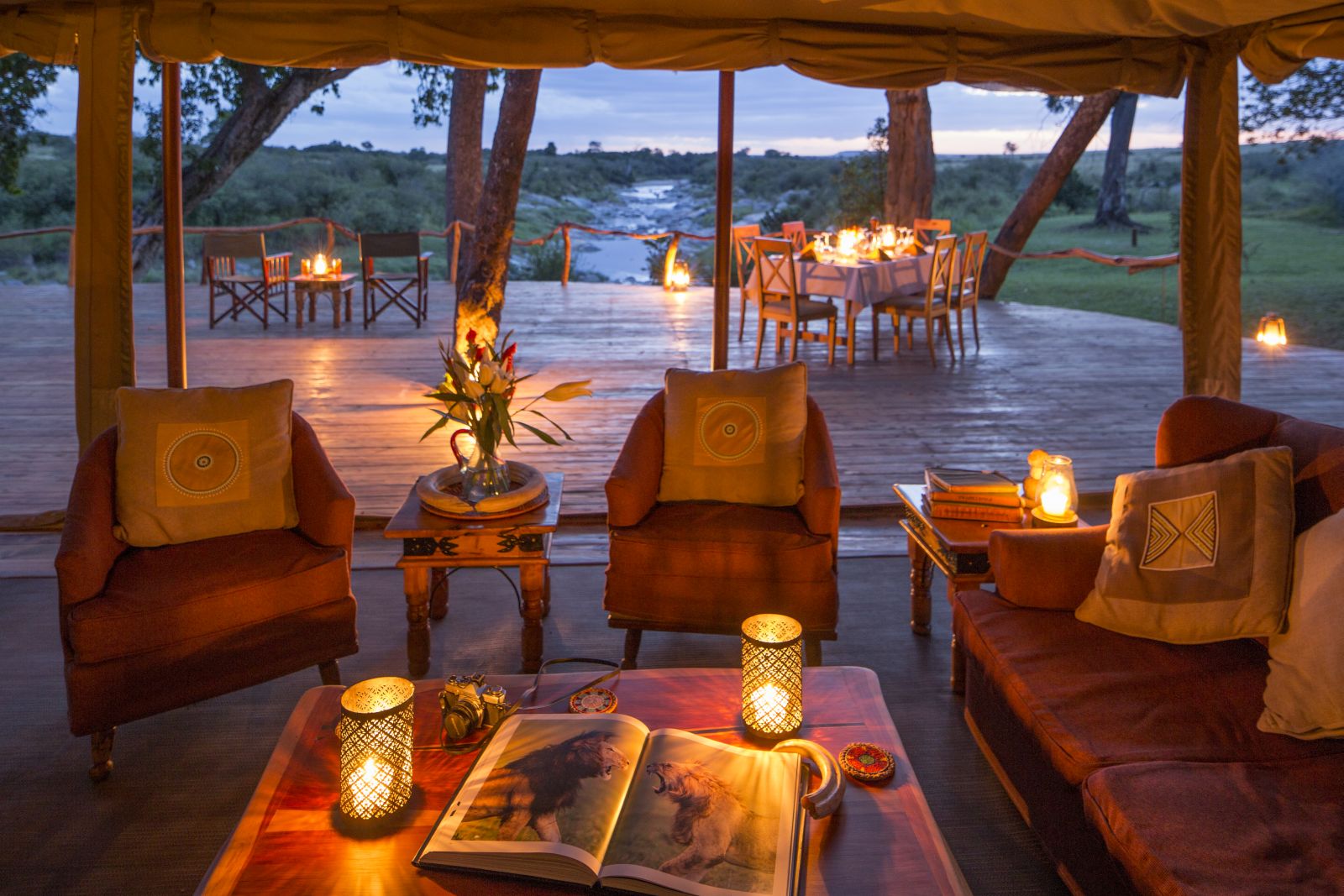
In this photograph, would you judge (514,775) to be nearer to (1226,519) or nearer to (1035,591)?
(1035,591)

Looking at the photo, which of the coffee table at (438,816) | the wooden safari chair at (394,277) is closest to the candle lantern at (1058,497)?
the coffee table at (438,816)

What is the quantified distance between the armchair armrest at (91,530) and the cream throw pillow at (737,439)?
1647 mm

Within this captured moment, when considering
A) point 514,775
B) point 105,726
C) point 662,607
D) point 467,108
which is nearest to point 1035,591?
point 662,607

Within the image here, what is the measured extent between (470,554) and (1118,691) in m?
1.80

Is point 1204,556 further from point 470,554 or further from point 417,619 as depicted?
point 417,619

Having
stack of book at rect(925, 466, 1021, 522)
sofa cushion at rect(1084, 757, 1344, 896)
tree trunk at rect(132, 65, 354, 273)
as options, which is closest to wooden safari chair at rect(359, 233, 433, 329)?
tree trunk at rect(132, 65, 354, 273)

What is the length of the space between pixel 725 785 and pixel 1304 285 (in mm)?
14880

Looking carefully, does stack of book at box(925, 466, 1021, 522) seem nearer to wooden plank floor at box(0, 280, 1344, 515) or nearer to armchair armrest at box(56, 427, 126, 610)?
wooden plank floor at box(0, 280, 1344, 515)

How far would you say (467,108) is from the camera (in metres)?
12.3

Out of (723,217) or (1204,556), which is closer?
(1204,556)

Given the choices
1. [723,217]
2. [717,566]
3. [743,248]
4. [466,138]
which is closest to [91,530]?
[717,566]

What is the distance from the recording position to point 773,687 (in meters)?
2.05

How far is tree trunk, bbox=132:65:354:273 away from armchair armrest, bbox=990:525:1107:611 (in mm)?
11481

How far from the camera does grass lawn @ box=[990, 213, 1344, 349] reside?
12.4m
